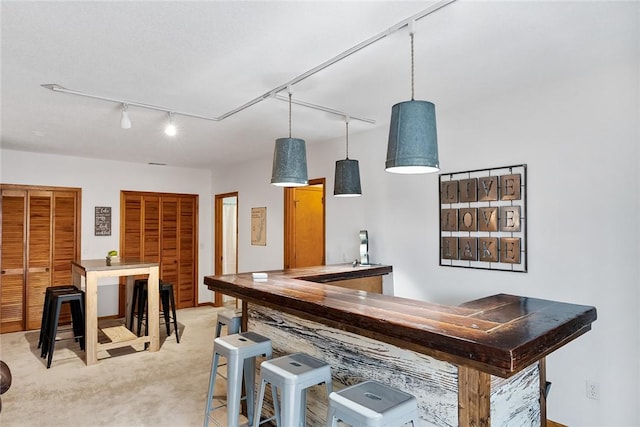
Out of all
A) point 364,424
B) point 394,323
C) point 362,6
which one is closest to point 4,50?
point 362,6

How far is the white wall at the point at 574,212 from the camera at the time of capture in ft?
8.32

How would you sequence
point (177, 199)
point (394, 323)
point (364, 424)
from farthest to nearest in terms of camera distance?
point (177, 199)
point (394, 323)
point (364, 424)

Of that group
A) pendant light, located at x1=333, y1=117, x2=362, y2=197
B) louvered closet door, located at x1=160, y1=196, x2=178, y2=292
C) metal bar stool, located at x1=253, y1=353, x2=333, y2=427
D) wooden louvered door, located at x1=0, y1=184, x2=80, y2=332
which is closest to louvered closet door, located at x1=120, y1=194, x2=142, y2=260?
louvered closet door, located at x1=160, y1=196, x2=178, y2=292

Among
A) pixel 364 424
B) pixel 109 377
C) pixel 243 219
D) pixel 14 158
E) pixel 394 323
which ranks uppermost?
pixel 14 158

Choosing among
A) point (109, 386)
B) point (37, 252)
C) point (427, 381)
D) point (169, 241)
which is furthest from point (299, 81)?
point (37, 252)

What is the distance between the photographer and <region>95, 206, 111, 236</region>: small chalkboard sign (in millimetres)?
6059

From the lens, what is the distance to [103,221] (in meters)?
6.10

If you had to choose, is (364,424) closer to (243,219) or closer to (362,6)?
(362,6)

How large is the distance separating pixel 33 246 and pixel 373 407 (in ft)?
18.9

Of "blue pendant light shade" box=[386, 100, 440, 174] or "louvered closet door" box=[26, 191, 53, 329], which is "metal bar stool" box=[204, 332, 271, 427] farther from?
"louvered closet door" box=[26, 191, 53, 329]

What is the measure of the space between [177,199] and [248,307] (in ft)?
14.3

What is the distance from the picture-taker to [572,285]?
9.06 feet

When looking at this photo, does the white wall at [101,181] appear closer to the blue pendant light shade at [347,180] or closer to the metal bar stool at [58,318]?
the metal bar stool at [58,318]

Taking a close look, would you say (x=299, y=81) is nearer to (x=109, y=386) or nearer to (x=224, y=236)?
(x=109, y=386)
